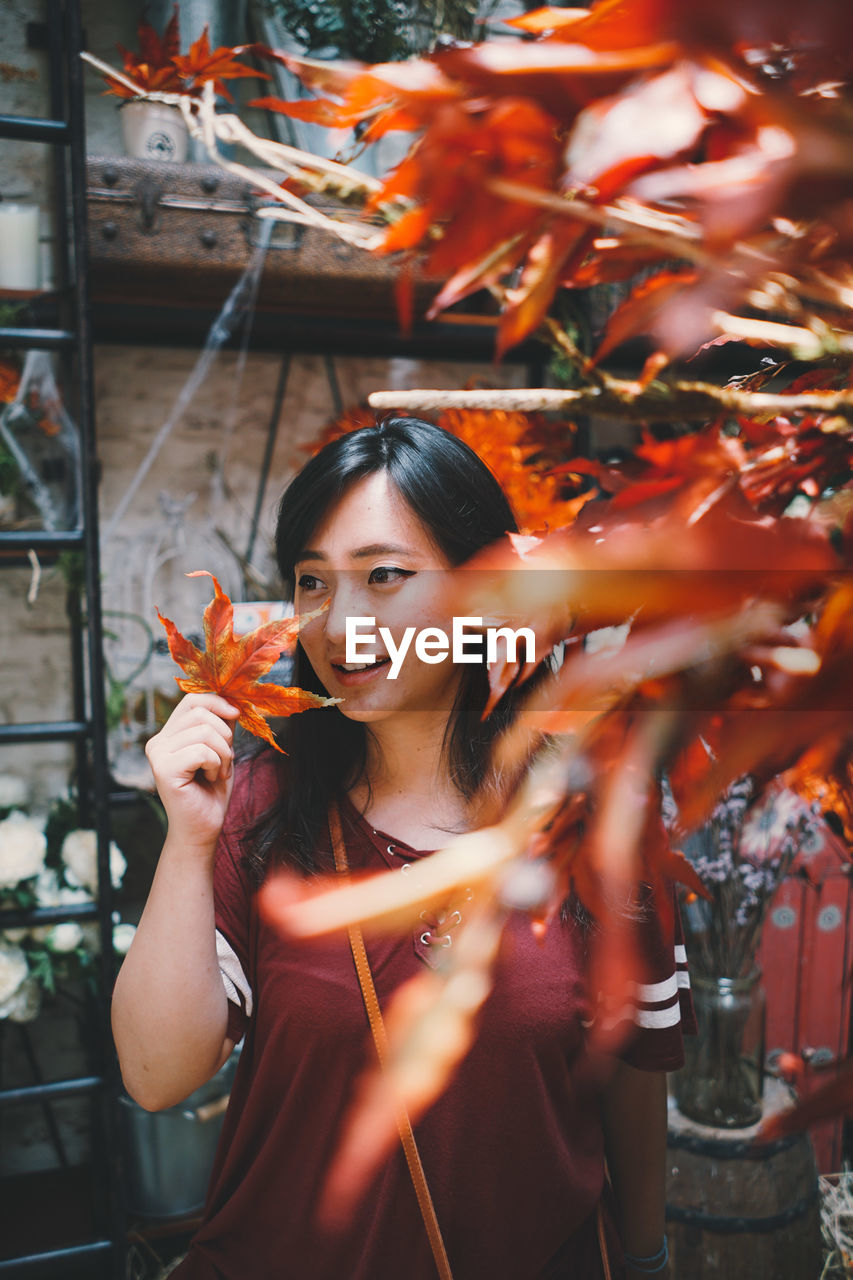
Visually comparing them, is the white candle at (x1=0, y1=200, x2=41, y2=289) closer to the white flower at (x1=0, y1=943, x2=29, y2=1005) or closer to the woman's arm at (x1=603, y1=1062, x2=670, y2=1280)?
the white flower at (x1=0, y1=943, x2=29, y2=1005)

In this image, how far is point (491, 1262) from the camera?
2.80 feet

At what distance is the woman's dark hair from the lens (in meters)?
0.94

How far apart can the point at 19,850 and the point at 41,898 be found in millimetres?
108

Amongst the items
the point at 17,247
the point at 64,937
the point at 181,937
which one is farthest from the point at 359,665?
the point at 17,247

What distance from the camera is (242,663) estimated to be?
0.65m

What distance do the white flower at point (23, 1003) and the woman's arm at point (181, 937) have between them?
956mm

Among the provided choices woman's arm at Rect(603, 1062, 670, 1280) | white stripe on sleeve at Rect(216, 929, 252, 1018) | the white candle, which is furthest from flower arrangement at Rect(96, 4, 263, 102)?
woman's arm at Rect(603, 1062, 670, 1280)

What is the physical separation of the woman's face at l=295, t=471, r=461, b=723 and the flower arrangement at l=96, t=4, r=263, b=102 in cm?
41

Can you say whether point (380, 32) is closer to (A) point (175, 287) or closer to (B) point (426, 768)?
(A) point (175, 287)

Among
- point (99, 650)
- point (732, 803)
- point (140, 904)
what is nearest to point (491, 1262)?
point (732, 803)

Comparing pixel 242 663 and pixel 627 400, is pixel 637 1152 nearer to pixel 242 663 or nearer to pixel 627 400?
pixel 242 663

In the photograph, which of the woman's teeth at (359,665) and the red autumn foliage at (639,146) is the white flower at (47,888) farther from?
the red autumn foliage at (639,146)

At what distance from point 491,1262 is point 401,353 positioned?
6.28 ft

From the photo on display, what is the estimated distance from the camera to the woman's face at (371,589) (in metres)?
0.86
